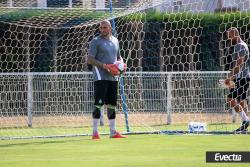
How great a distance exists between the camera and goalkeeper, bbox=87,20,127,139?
1598cm

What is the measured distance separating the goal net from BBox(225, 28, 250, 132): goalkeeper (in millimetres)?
2317

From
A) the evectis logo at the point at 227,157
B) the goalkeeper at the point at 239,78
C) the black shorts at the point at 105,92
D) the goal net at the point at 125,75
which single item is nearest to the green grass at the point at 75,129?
the goal net at the point at 125,75

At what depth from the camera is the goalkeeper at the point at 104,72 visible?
A: 1598 centimetres

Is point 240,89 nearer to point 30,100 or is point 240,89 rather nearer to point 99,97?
point 99,97

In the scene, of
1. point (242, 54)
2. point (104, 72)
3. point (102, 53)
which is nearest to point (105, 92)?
point (104, 72)

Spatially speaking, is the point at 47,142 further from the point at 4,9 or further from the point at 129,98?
the point at 129,98

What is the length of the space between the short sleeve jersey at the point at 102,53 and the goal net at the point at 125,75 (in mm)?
2845

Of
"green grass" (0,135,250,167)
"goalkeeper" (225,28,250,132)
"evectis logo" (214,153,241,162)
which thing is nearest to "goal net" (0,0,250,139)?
"goalkeeper" (225,28,250,132)

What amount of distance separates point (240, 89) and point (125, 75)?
16.1 ft

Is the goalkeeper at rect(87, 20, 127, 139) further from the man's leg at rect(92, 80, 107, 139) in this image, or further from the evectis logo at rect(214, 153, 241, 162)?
the evectis logo at rect(214, 153, 241, 162)

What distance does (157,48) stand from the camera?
23.7 m

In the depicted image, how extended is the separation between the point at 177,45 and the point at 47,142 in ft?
22.3

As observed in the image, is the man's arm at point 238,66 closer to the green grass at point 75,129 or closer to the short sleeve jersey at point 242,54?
the short sleeve jersey at point 242,54

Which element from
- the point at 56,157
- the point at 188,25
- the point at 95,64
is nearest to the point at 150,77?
the point at 188,25
